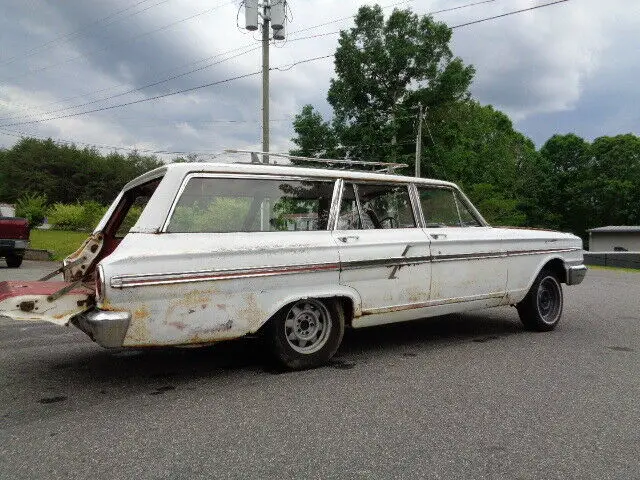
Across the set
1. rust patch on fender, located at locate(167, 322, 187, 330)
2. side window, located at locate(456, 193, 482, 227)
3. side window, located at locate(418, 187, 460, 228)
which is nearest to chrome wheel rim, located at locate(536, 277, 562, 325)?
side window, located at locate(456, 193, 482, 227)

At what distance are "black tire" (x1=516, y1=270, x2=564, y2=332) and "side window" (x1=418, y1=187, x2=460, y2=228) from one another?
1.30 metres

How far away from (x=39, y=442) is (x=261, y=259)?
1.86 metres

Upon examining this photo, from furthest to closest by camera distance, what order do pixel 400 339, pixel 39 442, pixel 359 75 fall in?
pixel 359 75
pixel 400 339
pixel 39 442

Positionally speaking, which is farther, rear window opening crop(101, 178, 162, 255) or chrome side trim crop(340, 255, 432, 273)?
rear window opening crop(101, 178, 162, 255)

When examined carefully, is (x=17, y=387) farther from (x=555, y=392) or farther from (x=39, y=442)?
(x=555, y=392)

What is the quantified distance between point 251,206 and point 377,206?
131cm

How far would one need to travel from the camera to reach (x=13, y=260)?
50.3ft

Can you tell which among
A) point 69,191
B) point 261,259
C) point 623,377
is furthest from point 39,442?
point 69,191

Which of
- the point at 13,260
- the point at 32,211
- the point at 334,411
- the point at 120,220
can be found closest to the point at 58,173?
the point at 32,211

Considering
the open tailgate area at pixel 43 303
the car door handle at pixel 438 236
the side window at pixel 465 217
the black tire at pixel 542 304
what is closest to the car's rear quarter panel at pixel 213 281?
the open tailgate area at pixel 43 303

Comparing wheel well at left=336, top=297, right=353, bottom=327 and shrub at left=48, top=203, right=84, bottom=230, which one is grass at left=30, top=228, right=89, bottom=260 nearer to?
shrub at left=48, top=203, right=84, bottom=230

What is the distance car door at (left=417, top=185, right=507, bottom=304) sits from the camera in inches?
205

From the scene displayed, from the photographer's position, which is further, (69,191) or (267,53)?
(69,191)

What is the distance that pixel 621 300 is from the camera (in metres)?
8.77
